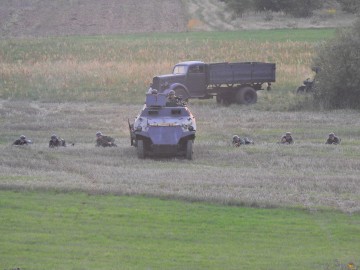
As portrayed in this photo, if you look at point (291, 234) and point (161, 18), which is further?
point (161, 18)

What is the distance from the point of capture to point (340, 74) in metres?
40.1

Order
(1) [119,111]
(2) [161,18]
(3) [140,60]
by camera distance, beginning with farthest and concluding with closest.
A: 1. (2) [161,18]
2. (3) [140,60]
3. (1) [119,111]

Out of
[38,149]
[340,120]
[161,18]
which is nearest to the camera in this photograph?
[38,149]

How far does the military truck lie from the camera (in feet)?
139

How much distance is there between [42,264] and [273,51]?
47.3 meters

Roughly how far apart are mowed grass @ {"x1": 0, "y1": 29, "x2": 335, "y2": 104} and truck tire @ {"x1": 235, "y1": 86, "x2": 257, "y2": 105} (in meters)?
2.57

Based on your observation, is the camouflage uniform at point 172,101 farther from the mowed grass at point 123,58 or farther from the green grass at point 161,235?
the mowed grass at point 123,58

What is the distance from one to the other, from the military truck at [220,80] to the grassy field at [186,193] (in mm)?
1029

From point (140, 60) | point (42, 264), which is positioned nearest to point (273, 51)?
point (140, 60)

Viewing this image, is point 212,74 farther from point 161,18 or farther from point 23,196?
point 161,18

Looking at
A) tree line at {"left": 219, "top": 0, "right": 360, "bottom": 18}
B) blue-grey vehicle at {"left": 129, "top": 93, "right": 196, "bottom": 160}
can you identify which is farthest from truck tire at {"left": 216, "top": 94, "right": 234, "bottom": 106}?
tree line at {"left": 219, "top": 0, "right": 360, "bottom": 18}

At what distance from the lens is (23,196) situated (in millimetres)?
19656

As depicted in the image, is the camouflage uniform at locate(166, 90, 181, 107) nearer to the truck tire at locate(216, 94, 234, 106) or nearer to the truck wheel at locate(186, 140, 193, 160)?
the truck wheel at locate(186, 140, 193, 160)

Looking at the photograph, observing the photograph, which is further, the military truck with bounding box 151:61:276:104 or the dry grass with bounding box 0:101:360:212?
the military truck with bounding box 151:61:276:104
